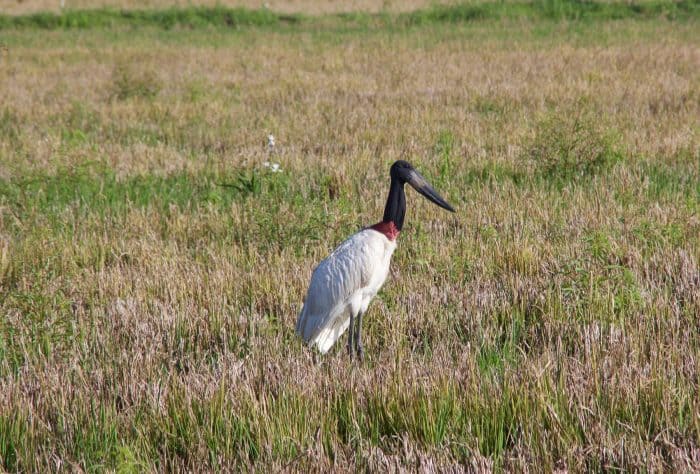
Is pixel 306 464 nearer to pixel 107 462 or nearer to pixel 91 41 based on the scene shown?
pixel 107 462

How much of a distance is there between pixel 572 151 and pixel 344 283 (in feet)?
17.1

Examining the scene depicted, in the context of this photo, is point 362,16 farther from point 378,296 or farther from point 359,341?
point 359,341

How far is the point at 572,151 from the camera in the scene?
9.20m

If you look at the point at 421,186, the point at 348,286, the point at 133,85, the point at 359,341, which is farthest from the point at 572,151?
the point at 133,85

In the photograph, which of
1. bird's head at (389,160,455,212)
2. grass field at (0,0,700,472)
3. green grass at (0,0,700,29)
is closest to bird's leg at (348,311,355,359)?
grass field at (0,0,700,472)

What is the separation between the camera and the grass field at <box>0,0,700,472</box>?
140 inches

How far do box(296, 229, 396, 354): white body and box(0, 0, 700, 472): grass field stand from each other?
189 millimetres

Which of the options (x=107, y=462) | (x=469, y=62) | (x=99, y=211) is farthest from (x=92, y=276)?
(x=469, y=62)

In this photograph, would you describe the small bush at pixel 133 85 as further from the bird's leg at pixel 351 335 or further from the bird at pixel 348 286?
the bird's leg at pixel 351 335

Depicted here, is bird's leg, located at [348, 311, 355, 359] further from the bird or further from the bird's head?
the bird's head

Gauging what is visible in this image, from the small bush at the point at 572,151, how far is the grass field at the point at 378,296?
0.04m

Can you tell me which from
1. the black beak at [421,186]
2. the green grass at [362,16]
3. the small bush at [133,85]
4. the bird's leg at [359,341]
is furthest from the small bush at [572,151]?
the green grass at [362,16]

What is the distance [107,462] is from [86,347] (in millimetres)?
1349

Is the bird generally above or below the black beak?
below
